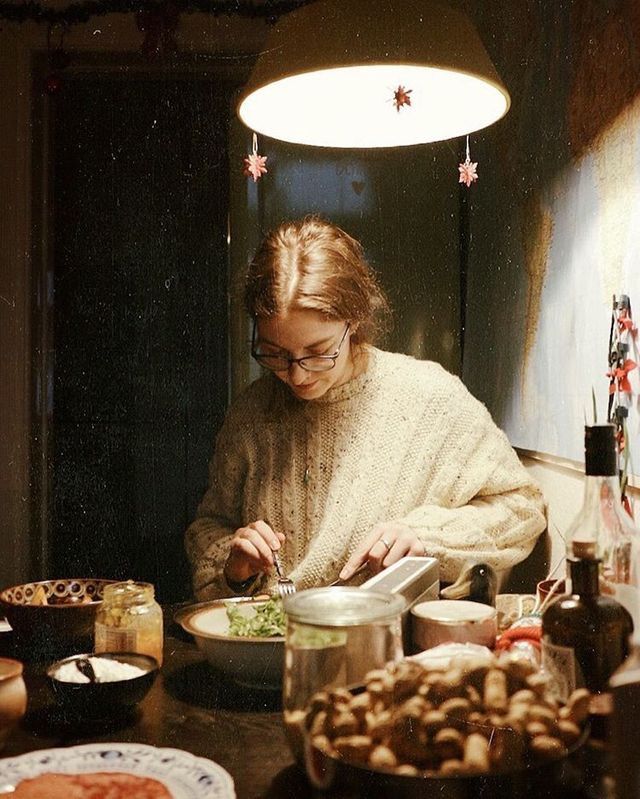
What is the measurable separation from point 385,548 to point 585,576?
2.13 ft

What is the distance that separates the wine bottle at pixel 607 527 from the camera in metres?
0.83

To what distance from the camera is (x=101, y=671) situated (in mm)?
1038

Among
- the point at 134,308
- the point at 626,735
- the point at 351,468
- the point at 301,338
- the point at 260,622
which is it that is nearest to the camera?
the point at 626,735

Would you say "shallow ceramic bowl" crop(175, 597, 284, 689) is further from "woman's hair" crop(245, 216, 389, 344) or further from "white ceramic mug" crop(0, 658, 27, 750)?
"woman's hair" crop(245, 216, 389, 344)

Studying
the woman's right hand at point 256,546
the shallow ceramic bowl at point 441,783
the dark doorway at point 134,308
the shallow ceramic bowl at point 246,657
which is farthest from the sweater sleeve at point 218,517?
the dark doorway at point 134,308

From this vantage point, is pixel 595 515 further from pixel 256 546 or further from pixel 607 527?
pixel 256 546

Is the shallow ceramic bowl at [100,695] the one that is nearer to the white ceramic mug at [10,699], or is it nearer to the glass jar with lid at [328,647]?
the white ceramic mug at [10,699]

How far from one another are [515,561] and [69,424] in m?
2.22

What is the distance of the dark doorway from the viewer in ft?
11.2

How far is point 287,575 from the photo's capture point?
2.00m

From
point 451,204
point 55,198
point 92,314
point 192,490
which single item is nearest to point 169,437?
point 192,490

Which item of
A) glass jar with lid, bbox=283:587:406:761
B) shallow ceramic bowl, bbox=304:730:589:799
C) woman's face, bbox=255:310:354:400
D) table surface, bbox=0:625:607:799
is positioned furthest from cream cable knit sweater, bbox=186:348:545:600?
shallow ceramic bowl, bbox=304:730:589:799

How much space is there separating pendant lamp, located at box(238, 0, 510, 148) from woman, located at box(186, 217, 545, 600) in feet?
1.57

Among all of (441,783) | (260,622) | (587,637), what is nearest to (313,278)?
(260,622)
